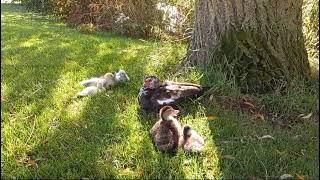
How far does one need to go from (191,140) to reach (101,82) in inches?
64.2

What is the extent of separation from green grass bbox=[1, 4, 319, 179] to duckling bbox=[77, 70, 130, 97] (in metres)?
0.10

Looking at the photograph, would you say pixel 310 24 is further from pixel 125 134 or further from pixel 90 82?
pixel 125 134

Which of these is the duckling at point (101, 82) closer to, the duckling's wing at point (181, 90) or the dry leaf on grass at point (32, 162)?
the duckling's wing at point (181, 90)

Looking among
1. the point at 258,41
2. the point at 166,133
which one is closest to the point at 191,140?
the point at 166,133

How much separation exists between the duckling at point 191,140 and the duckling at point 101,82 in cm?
142

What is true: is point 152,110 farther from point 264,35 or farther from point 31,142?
point 264,35

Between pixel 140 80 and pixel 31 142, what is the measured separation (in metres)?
1.75

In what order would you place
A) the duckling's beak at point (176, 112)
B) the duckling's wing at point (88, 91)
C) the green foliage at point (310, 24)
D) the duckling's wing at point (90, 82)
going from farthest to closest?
the green foliage at point (310, 24), the duckling's wing at point (90, 82), the duckling's wing at point (88, 91), the duckling's beak at point (176, 112)

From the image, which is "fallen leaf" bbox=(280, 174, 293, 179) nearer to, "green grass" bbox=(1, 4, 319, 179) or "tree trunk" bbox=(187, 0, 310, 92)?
"green grass" bbox=(1, 4, 319, 179)

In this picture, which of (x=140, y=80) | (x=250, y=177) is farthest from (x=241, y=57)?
(x=250, y=177)

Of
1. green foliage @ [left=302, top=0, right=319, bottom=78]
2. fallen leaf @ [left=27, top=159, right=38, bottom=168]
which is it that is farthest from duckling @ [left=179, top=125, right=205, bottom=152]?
green foliage @ [left=302, top=0, right=319, bottom=78]

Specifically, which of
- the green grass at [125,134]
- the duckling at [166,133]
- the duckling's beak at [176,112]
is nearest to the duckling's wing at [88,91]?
the green grass at [125,134]

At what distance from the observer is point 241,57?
4980 mm

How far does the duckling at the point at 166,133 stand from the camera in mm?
3625
